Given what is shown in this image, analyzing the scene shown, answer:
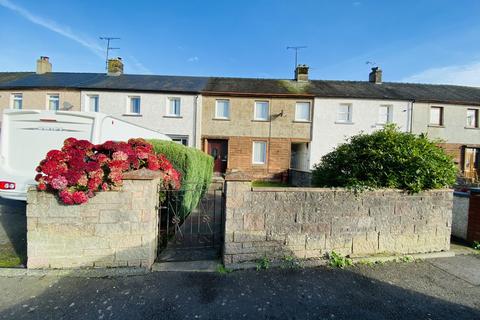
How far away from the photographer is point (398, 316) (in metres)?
2.66

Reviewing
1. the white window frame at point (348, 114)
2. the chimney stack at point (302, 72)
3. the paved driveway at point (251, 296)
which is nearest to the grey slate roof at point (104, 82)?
the chimney stack at point (302, 72)

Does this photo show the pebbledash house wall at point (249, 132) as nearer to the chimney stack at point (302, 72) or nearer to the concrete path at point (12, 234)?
the chimney stack at point (302, 72)

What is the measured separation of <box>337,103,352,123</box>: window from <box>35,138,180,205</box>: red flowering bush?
14.8 m

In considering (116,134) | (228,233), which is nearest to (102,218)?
(228,233)

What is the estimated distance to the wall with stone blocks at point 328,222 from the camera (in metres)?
3.68

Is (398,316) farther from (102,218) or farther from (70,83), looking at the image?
(70,83)

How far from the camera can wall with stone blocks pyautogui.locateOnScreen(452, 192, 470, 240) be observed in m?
5.00

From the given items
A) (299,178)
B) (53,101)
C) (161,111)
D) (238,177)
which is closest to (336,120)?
(299,178)

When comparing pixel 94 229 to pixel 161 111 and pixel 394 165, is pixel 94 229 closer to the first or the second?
pixel 394 165

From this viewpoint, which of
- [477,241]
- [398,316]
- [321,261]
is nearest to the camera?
[398,316]

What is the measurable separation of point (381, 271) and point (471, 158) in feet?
63.1

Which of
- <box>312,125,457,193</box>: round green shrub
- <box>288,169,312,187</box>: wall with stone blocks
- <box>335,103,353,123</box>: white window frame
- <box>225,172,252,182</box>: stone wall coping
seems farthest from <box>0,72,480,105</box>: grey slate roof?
<box>225,172,252,182</box>: stone wall coping

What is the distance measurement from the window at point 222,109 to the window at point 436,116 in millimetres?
14673

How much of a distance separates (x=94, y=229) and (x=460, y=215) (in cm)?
771
